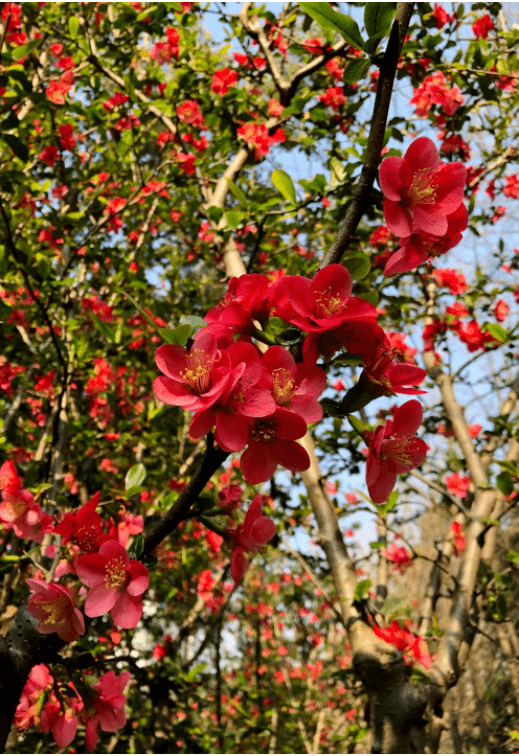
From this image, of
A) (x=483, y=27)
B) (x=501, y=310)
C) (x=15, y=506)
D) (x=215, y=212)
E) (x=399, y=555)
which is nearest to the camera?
(x=15, y=506)

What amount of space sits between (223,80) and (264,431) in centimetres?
257

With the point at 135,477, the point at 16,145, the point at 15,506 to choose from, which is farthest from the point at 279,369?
the point at 16,145

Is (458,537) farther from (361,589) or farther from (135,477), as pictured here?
→ (135,477)

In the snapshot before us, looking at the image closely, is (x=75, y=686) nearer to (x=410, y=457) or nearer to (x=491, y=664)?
(x=410, y=457)

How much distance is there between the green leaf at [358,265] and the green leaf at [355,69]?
29cm

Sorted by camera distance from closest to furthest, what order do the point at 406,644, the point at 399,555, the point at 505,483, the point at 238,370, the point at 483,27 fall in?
the point at 238,370
the point at 406,644
the point at 505,483
the point at 483,27
the point at 399,555

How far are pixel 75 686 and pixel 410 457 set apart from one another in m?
0.80

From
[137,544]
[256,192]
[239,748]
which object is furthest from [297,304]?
[239,748]

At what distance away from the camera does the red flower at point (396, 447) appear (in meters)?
0.75

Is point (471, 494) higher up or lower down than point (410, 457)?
higher up

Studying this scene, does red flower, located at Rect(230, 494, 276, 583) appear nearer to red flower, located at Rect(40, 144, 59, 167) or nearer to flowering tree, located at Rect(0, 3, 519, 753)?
flowering tree, located at Rect(0, 3, 519, 753)

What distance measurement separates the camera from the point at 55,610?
87cm

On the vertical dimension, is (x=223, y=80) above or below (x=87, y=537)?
above

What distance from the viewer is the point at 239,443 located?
2.04 feet
